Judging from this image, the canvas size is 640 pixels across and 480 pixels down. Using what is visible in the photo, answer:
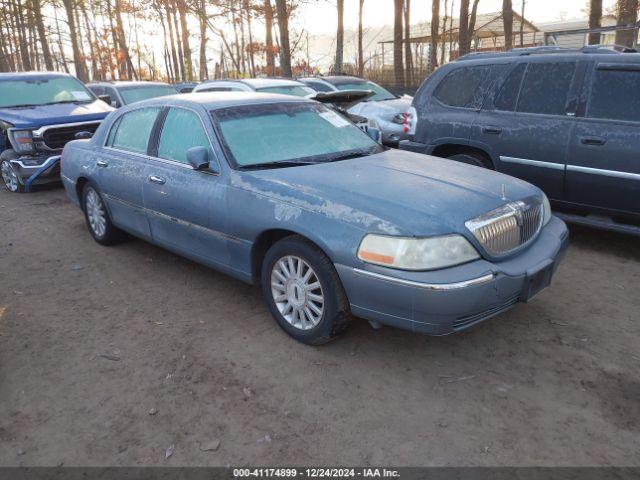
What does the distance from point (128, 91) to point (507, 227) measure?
1124 centimetres

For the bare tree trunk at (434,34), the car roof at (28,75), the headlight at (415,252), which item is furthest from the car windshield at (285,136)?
the bare tree trunk at (434,34)

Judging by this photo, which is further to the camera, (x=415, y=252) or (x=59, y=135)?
(x=59, y=135)

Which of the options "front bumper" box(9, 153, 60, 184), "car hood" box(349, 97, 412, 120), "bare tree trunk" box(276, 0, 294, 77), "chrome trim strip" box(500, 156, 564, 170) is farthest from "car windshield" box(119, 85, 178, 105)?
"chrome trim strip" box(500, 156, 564, 170)

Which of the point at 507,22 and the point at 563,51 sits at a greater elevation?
the point at 507,22

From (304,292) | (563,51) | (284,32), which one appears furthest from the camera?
(284,32)

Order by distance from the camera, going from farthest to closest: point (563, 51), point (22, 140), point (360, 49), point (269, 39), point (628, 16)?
point (269, 39), point (360, 49), point (628, 16), point (22, 140), point (563, 51)

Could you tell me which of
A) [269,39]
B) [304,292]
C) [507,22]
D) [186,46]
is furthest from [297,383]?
[186,46]

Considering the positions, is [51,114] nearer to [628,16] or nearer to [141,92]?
[141,92]

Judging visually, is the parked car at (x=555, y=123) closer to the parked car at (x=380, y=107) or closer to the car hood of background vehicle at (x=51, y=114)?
the parked car at (x=380, y=107)

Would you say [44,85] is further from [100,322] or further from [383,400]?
[383,400]

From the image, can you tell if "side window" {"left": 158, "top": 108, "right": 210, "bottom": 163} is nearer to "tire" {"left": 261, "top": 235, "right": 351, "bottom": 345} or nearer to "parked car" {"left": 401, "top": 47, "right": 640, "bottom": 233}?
"tire" {"left": 261, "top": 235, "right": 351, "bottom": 345}

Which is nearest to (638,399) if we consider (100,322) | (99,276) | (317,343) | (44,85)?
(317,343)

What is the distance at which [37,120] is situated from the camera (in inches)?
327

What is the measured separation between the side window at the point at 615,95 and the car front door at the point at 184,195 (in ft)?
11.8
